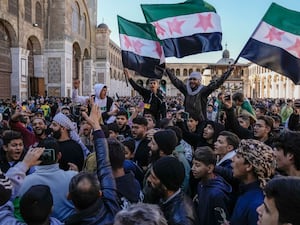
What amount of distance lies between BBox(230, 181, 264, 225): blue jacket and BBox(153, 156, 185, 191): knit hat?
483mm

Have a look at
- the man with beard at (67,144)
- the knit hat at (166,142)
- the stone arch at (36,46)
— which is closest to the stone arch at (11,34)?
the stone arch at (36,46)

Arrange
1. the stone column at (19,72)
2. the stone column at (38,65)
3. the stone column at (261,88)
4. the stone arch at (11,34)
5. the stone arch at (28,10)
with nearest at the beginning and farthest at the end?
the stone arch at (11,34), the stone column at (19,72), the stone arch at (28,10), the stone column at (38,65), the stone column at (261,88)

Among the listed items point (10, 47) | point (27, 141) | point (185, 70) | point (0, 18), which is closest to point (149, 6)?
point (27, 141)

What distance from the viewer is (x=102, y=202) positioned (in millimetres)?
2631

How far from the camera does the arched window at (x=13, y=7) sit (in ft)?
73.3

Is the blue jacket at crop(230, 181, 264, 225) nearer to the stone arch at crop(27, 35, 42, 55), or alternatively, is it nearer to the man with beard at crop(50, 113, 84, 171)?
the man with beard at crop(50, 113, 84, 171)

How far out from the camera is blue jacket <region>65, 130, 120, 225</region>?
96.8 inches

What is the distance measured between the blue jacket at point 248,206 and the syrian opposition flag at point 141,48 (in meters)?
5.56

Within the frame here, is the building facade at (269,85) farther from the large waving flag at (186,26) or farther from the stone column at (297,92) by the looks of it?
the large waving flag at (186,26)

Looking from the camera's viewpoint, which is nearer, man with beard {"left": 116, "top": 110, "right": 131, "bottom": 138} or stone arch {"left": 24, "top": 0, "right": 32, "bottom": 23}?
man with beard {"left": 116, "top": 110, "right": 131, "bottom": 138}

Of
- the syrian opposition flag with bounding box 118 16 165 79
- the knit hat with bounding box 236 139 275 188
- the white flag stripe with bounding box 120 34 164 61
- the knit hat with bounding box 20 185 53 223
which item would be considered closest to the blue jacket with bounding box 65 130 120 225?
the knit hat with bounding box 20 185 53 223

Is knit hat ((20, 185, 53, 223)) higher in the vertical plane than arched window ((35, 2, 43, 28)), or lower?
lower

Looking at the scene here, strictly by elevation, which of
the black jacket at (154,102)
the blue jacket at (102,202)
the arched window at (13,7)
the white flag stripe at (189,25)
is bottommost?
the blue jacket at (102,202)

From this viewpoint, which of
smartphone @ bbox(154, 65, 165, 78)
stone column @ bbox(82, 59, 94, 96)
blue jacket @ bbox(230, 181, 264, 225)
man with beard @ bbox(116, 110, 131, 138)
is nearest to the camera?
blue jacket @ bbox(230, 181, 264, 225)
